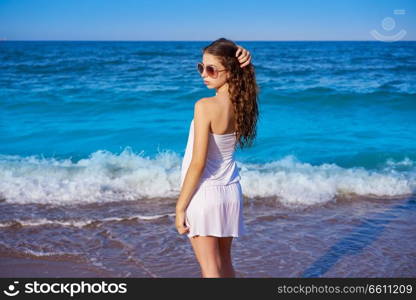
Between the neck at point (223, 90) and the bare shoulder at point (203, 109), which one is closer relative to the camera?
the bare shoulder at point (203, 109)

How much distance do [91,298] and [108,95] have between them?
13144 mm

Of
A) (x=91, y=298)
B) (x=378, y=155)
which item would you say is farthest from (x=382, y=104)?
(x=91, y=298)

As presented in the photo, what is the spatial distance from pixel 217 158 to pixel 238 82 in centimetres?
45

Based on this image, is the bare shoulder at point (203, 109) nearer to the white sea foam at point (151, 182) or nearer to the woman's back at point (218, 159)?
the woman's back at point (218, 159)

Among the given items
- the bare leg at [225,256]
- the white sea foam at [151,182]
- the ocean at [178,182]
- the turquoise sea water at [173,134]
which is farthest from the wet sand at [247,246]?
the bare leg at [225,256]

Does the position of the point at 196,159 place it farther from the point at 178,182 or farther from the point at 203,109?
the point at 178,182

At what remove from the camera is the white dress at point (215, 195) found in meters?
2.45

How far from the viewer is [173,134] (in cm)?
1139

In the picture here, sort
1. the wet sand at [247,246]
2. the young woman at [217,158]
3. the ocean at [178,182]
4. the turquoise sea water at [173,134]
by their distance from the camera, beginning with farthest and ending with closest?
the turquoise sea water at [173,134], the ocean at [178,182], the wet sand at [247,246], the young woman at [217,158]

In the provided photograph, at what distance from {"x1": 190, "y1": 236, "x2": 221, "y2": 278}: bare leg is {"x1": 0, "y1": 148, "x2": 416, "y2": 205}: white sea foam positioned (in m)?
3.58

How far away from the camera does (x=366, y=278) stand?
12.3 feet

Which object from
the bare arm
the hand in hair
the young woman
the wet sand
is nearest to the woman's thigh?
the young woman

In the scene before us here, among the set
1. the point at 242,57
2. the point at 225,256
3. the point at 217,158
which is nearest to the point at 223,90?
the point at 242,57

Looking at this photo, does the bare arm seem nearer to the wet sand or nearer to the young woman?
the young woman
